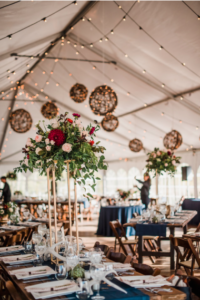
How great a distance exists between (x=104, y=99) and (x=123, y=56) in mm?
2624

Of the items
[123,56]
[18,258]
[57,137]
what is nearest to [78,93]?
[123,56]

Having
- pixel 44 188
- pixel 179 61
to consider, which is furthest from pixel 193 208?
pixel 44 188

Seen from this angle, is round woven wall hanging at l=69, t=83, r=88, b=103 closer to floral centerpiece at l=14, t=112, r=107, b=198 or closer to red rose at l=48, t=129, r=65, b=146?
floral centerpiece at l=14, t=112, r=107, b=198

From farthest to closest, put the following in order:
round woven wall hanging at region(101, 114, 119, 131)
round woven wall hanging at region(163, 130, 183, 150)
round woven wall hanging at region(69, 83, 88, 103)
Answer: round woven wall hanging at region(101, 114, 119, 131), round woven wall hanging at region(163, 130, 183, 150), round woven wall hanging at region(69, 83, 88, 103)

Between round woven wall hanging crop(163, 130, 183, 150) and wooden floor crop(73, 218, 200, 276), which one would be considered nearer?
wooden floor crop(73, 218, 200, 276)

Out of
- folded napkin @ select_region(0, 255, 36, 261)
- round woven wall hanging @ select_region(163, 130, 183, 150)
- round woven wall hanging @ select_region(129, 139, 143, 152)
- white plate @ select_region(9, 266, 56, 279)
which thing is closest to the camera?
white plate @ select_region(9, 266, 56, 279)

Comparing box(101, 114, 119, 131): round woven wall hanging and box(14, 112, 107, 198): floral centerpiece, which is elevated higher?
box(101, 114, 119, 131): round woven wall hanging

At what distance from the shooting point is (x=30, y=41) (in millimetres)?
7152

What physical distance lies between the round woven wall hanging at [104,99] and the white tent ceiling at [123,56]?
1674 mm

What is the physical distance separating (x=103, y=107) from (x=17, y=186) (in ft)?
45.9

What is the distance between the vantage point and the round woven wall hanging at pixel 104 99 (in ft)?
20.4

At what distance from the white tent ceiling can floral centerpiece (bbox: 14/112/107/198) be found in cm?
257

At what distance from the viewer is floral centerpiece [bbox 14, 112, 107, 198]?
295cm

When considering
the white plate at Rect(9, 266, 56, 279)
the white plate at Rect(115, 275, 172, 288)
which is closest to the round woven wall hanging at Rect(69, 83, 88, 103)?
the white plate at Rect(9, 266, 56, 279)
